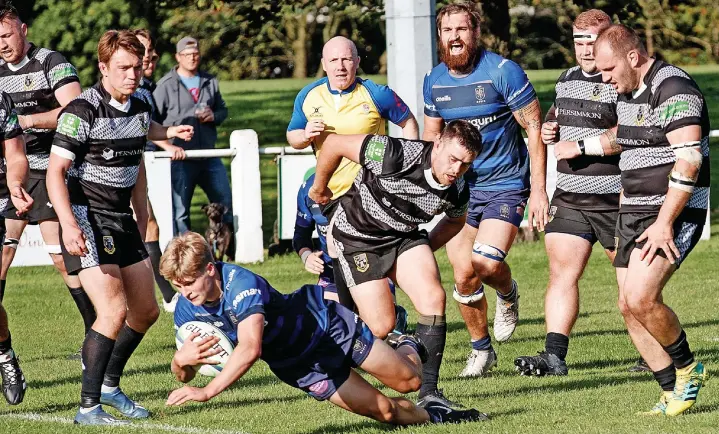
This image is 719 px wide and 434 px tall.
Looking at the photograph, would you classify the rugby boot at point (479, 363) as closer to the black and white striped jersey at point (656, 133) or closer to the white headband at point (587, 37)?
the black and white striped jersey at point (656, 133)

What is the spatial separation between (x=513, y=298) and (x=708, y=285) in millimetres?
4107

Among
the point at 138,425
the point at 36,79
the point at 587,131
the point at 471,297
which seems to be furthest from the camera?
the point at 471,297

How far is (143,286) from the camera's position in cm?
778

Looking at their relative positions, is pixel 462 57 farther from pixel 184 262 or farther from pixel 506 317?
pixel 184 262

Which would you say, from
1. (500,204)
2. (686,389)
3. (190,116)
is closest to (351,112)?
(500,204)

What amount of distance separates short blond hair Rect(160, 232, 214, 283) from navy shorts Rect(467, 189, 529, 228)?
3162 mm

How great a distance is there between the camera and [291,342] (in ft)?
21.7

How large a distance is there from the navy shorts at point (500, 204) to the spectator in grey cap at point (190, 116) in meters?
6.12

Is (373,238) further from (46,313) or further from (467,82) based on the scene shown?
(46,313)

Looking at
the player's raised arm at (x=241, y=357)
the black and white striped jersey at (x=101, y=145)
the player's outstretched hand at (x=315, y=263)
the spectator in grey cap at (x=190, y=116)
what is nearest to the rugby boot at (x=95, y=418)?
the black and white striped jersey at (x=101, y=145)

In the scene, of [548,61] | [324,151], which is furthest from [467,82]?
[548,61]

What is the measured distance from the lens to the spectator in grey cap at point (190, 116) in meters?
14.5

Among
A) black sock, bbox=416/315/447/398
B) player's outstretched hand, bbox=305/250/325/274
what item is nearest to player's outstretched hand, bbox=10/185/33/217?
player's outstretched hand, bbox=305/250/325/274

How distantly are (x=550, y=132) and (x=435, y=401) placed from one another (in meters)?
2.04
